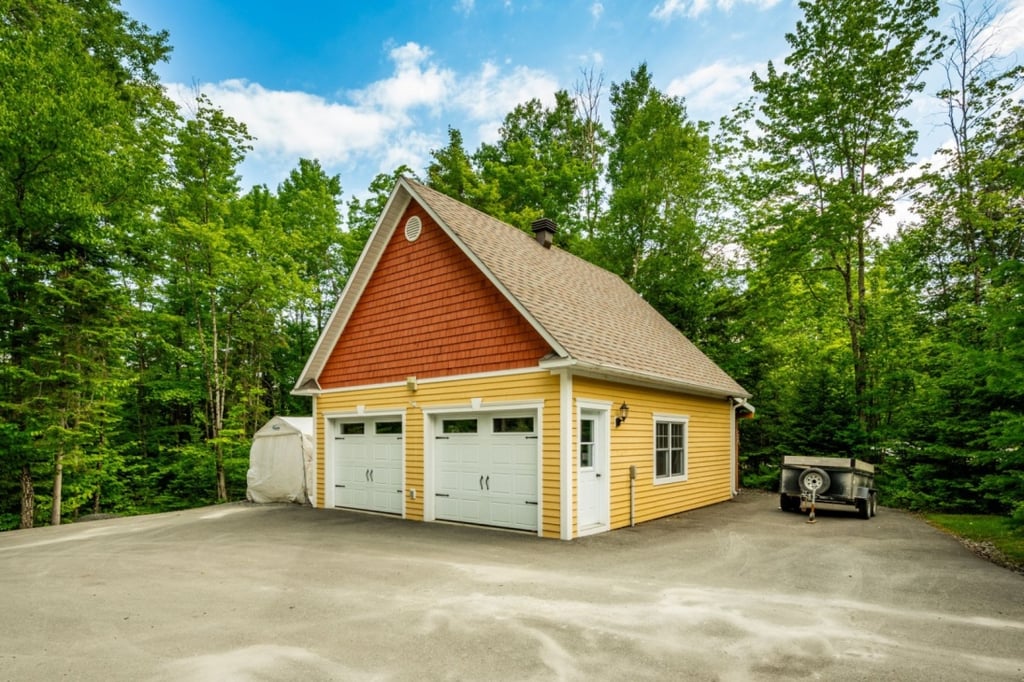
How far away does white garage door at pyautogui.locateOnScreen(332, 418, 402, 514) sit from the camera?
11.4m

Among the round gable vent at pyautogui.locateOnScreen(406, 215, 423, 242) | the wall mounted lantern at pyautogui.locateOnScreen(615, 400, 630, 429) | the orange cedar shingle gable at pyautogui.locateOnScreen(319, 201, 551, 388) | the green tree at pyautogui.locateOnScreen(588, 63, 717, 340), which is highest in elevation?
the green tree at pyautogui.locateOnScreen(588, 63, 717, 340)

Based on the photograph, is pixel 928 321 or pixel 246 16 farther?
pixel 246 16

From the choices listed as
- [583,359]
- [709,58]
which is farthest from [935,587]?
[709,58]

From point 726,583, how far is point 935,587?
234 centimetres

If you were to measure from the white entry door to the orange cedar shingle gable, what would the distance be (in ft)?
4.96

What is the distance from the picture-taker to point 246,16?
17.8 metres

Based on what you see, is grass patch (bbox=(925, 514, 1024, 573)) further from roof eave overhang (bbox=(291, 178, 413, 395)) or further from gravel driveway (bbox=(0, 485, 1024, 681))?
roof eave overhang (bbox=(291, 178, 413, 395))

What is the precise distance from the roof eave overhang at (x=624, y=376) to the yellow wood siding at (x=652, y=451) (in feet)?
0.50

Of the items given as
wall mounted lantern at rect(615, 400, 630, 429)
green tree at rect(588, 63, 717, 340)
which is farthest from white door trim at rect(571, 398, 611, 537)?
green tree at rect(588, 63, 717, 340)

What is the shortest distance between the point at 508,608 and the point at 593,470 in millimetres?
4195

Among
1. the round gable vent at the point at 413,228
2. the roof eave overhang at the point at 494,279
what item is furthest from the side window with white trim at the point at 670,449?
the round gable vent at the point at 413,228

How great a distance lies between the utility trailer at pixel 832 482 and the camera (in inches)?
430

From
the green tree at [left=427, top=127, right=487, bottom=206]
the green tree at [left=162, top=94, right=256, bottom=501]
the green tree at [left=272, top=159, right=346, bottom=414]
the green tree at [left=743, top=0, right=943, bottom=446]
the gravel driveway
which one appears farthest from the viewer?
the green tree at [left=272, top=159, right=346, bottom=414]

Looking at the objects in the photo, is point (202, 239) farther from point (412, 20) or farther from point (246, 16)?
point (412, 20)
